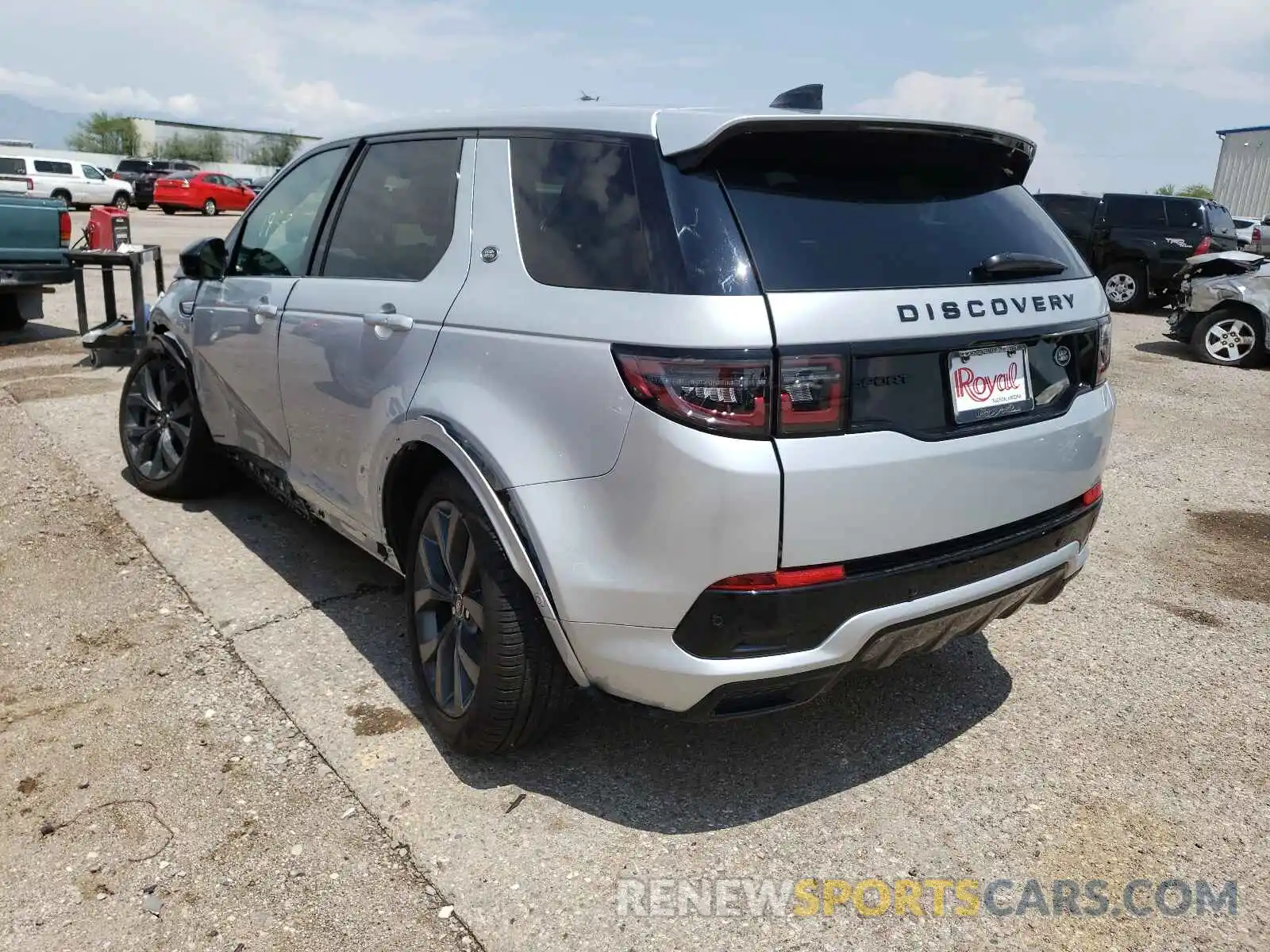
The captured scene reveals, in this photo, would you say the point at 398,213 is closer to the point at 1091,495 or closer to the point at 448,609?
the point at 448,609

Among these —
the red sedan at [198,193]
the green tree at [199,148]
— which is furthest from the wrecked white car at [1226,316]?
the green tree at [199,148]

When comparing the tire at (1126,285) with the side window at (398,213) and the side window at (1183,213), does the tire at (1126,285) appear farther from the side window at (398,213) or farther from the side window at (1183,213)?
the side window at (398,213)

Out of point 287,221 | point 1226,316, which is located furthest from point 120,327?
point 1226,316

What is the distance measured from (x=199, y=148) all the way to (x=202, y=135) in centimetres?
255

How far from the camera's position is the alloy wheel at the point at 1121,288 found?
15.2m

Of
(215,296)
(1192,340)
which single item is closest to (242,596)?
(215,296)

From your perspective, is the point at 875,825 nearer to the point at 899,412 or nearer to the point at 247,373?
the point at 899,412

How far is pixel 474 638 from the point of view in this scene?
281cm

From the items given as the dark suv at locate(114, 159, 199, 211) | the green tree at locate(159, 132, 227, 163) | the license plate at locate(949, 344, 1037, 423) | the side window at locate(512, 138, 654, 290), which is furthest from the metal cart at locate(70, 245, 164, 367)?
the green tree at locate(159, 132, 227, 163)

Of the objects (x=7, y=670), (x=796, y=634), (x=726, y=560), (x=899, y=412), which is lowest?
(x=7, y=670)

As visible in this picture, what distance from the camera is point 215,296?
172 inches

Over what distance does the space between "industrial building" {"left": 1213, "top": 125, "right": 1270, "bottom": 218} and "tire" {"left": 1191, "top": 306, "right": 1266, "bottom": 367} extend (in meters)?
30.9

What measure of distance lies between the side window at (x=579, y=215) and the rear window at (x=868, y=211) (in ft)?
0.84

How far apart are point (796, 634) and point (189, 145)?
8386 cm
